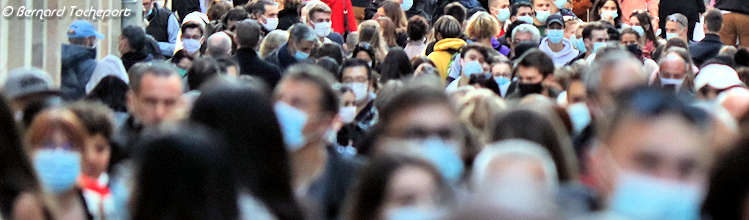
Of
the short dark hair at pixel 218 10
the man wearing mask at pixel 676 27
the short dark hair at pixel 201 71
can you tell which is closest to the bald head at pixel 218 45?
the short dark hair at pixel 201 71

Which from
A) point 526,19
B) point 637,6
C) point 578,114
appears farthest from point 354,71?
point 637,6

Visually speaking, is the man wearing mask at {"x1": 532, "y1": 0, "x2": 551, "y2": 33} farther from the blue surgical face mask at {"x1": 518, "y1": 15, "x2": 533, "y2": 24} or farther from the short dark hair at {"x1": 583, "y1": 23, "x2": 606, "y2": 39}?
the short dark hair at {"x1": 583, "y1": 23, "x2": 606, "y2": 39}

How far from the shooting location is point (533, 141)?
588cm

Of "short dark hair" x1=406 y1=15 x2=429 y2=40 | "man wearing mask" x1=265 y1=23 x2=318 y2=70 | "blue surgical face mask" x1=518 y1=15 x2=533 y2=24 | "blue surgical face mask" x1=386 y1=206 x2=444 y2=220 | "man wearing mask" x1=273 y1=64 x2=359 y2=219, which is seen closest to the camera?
"blue surgical face mask" x1=386 y1=206 x2=444 y2=220

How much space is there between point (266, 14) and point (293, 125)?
9.76 m

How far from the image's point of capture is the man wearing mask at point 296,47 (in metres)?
12.6

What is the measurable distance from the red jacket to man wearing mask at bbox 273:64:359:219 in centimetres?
1180

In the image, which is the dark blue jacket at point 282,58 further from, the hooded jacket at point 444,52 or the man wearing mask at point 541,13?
the man wearing mask at point 541,13

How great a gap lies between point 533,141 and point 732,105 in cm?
215

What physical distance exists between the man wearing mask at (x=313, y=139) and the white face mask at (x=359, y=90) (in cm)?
399

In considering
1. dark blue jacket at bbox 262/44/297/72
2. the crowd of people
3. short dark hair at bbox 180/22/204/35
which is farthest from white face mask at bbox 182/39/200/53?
the crowd of people

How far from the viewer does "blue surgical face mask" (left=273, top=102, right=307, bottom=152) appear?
5.94 metres

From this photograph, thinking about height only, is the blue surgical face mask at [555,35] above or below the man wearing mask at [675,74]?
below

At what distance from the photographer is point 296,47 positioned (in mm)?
12688
